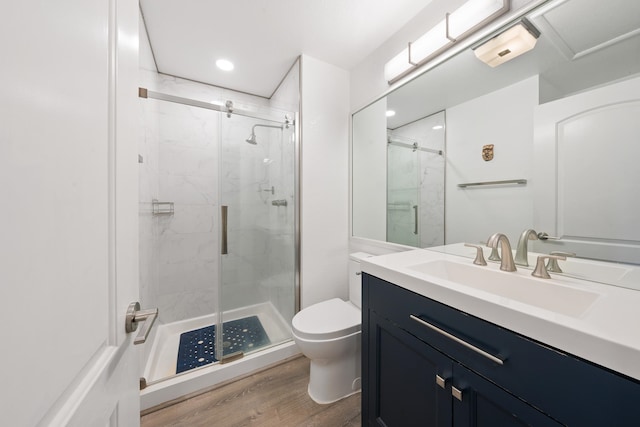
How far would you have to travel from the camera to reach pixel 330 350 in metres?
1.32

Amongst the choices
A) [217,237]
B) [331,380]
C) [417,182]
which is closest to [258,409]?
[331,380]

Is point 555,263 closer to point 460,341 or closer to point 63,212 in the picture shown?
point 460,341

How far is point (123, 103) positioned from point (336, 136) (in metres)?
1.64

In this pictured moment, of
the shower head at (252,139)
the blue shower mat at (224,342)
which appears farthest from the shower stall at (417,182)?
the blue shower mat at (224,342)

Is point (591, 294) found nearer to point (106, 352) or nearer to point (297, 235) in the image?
point (106, 352)

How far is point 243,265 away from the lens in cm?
192

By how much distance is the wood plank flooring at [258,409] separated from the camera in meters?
1.25

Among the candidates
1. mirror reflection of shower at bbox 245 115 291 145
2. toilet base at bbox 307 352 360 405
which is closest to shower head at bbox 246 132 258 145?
mirror reflection of shower at bbox 245 115 291 145

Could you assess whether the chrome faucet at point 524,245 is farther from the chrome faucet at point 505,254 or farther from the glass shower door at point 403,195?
the glass shower door at point 403,195

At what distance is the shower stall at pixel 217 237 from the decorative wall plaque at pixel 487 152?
1.25 m

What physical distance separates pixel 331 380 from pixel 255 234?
1211mm

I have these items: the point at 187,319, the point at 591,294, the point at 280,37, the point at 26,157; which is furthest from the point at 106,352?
the point at 187,319

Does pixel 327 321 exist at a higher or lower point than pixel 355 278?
lower

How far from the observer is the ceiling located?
138 centimetres
